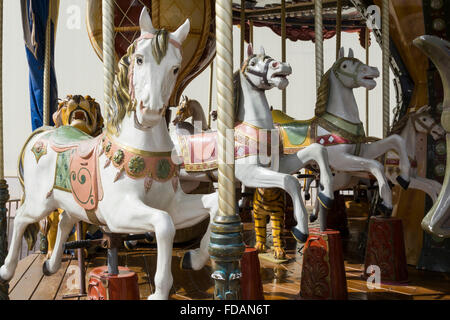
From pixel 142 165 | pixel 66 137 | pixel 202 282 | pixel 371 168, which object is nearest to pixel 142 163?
pixel 142 165

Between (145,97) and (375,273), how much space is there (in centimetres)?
264

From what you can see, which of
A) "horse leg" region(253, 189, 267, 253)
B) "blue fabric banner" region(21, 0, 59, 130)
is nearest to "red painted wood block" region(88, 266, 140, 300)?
"horse leg" region(253, 189, 267, 253)

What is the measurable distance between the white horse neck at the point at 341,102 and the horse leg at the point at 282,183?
111 cm

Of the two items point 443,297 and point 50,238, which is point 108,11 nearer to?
point 50,238

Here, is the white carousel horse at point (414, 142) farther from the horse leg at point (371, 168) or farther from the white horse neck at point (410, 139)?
the horse leg at point (371, 168)

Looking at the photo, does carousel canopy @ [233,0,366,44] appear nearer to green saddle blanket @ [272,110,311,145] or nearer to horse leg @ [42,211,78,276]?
green saddle blanket @ [272,110,311,145]

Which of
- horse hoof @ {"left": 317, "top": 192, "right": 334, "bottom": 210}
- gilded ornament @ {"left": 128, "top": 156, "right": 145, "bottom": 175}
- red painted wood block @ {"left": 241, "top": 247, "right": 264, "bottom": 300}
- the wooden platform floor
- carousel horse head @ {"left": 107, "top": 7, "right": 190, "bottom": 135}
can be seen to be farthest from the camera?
the wooden platform floor

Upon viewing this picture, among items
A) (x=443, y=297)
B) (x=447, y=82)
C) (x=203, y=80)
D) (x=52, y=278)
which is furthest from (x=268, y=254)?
(x=203, y=80)

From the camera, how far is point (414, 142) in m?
4.55

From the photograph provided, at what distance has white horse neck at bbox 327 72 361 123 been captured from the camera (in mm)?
4414

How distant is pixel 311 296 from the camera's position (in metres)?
3.34

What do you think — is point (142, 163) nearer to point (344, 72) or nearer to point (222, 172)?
point (222, 172)

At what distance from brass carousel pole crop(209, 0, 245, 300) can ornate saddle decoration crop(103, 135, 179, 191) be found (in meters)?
0.68

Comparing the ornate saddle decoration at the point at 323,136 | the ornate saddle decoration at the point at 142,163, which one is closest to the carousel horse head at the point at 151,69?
the ornate saddle decoration at the point at 142,163
